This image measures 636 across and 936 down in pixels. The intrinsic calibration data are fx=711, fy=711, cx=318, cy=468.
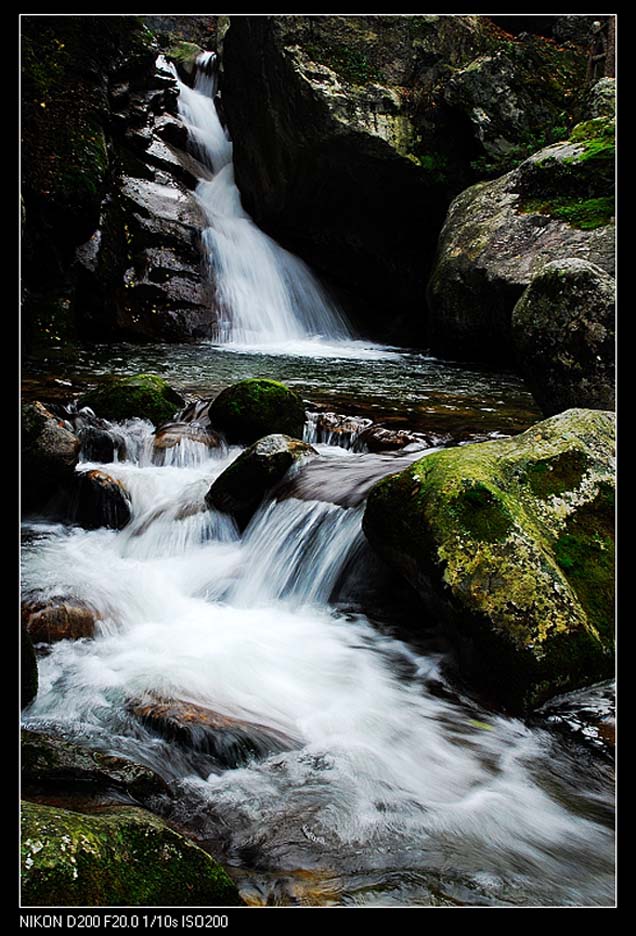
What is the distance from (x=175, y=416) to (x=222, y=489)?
211 cm

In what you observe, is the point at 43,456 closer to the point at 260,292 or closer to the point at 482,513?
the point at 482,513

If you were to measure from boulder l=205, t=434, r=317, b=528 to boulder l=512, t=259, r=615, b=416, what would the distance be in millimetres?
2504

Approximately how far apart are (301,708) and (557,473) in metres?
2.15

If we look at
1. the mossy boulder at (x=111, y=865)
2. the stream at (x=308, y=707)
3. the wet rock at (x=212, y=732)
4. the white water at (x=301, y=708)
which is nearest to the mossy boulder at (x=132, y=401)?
the stream at (x=308, y=707)

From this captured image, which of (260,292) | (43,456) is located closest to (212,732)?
(43,456)

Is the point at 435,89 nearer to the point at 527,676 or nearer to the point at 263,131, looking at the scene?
the point at 263,131

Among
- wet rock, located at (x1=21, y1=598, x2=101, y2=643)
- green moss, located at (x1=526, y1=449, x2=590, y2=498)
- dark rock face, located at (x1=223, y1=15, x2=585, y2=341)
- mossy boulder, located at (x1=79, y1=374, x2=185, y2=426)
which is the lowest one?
wet rock, located at (x1=21, y1=598, x2=101, y2=643)

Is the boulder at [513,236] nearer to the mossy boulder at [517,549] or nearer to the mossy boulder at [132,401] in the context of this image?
the mossy boulder at [132,401]

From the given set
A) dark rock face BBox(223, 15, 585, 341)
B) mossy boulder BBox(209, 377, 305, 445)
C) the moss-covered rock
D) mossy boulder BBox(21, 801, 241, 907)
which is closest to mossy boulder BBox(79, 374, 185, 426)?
mossy boulder BBox(209, 377, 305, 445)

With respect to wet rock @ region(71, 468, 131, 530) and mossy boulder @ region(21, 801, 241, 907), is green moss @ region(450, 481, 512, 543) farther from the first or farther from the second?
wet rock @ region(71, 468, 131, 530)

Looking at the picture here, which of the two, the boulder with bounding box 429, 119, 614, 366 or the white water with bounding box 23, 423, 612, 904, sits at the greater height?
the boulder with bounding box 429, 119, 614, 366

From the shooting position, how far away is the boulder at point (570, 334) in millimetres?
6281

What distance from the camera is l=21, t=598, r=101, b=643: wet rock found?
4445 mm

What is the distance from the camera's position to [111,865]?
201 centimetres
